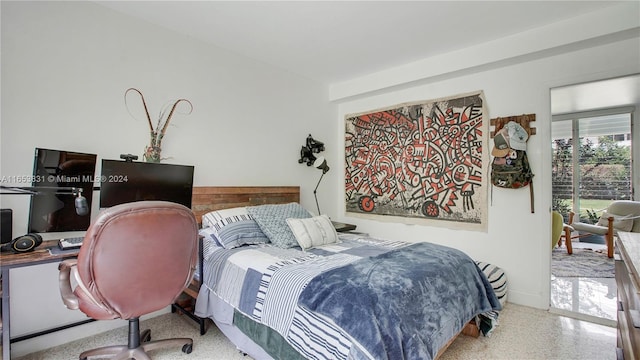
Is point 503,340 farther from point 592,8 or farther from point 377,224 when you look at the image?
point 592,8

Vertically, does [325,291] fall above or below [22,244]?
below

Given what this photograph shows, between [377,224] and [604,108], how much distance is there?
4685 mm

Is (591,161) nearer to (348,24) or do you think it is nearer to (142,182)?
(348,24)

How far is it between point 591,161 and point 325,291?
20.7 feet

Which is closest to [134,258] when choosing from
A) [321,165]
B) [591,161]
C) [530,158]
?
[321,165]

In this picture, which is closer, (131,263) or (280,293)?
(131,263)

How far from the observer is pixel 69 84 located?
2.20m

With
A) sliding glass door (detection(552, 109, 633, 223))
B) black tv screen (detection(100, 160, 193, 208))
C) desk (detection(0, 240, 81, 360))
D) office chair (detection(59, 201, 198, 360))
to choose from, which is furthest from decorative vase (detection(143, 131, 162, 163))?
sliding glass door (detection(552, 109, 633, 223))

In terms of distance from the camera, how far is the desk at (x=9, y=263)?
4.78 ft

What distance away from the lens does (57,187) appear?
1.80 metres

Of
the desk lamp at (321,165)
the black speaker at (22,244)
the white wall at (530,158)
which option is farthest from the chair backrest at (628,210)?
the black speaker at (22,244)

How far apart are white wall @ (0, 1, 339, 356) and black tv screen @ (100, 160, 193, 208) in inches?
14.5

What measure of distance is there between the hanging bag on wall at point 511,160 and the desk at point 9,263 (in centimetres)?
353

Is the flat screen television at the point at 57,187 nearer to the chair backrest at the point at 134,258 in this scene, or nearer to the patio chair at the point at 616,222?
the chair backrest at the point at 134,258
